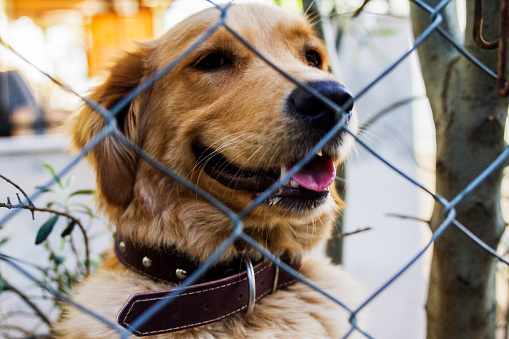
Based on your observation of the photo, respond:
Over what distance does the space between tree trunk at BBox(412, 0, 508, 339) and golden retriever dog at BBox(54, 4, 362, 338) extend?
1.31 ft

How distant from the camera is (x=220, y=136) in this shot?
180 cm

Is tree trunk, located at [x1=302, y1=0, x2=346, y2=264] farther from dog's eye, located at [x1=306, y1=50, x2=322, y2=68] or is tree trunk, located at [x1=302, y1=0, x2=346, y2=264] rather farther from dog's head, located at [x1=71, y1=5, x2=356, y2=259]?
dog's head, located at [x1=71, y1=5, x2=356, y2=259]

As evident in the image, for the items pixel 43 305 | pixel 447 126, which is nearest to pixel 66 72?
pixel 43 305

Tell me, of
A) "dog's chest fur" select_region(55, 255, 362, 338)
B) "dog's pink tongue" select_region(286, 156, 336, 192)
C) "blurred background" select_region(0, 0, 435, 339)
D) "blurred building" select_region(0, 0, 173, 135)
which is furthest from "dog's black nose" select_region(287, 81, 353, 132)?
"blurred building" select_region(0, 0, 173, 135)

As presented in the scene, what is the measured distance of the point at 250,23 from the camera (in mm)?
2033

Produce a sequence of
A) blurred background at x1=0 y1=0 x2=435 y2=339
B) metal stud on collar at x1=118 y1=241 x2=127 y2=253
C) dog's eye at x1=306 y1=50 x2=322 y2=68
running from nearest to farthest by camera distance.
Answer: metal stud on collar at x1=118 y1=241 x2=127 y2=253 → dog's eye at x1=306 y1=50 x2=322 y2=68 → blurred background at x1=0 y1=0 x2=435 y2=339

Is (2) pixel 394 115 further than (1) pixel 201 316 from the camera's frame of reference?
Yes

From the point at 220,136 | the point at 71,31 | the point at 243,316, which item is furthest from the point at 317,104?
the point at 71,31

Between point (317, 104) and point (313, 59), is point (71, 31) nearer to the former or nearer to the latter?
point (313, 59)

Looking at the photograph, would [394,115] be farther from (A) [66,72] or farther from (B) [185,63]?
(A) [66,72]

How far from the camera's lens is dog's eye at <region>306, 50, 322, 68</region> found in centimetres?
228

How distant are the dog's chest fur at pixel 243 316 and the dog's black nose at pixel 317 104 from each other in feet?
2.38

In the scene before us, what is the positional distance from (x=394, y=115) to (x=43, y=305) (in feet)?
14.0

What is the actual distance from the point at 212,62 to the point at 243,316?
1095 millimetres
